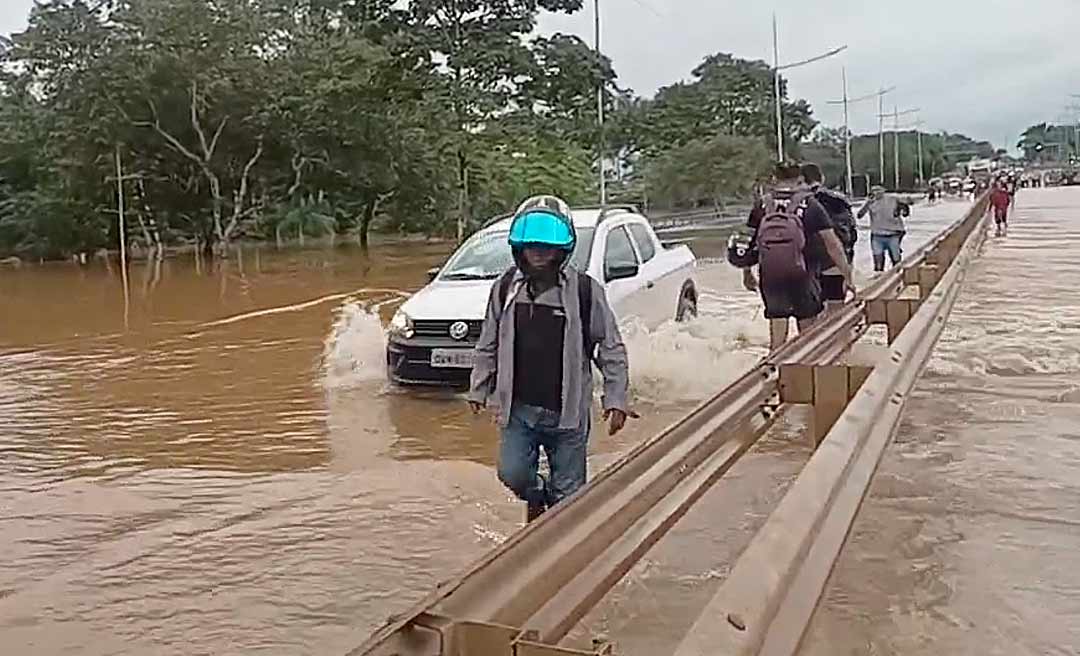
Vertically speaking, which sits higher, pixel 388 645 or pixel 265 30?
pixel 265 30

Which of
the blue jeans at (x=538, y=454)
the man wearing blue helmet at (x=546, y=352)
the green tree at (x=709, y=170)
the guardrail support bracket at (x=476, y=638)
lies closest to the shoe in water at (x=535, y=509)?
the blue jeans at (x=538, y=454)

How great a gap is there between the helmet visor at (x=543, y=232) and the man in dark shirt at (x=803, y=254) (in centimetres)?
425

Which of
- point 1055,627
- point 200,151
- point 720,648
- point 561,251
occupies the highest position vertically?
point 200,151

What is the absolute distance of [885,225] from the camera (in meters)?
19.0

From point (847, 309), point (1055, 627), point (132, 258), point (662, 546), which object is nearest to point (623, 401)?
point (662, 546)

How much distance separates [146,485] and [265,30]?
32902 mm

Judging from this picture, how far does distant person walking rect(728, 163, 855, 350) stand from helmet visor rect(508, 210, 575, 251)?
413cm

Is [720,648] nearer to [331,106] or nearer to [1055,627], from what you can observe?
[1055,627]

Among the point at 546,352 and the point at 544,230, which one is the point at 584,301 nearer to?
the point at 546,352

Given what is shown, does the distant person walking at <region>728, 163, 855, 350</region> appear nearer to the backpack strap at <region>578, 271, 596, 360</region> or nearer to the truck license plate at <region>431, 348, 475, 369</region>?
the truck license plate at <region>431, 348, 475, 369</region>

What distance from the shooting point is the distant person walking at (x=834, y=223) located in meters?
9.39

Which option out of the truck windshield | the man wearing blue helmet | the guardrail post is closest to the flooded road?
the guardrail post

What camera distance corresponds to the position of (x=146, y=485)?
8.00m

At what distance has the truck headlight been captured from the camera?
10.6 meters
